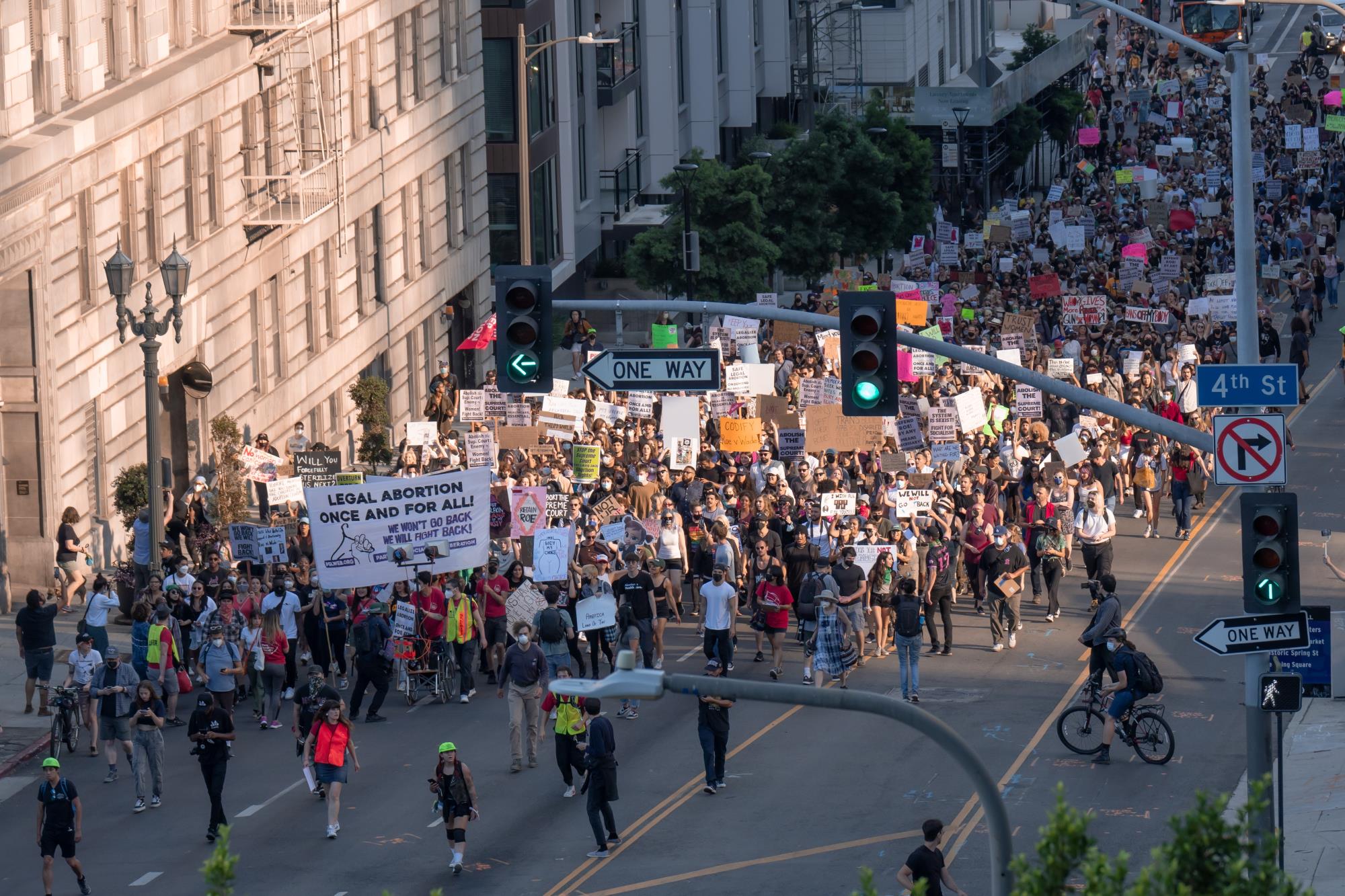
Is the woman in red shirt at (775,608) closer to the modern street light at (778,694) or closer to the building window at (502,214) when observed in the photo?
the modern street light at (778,694)

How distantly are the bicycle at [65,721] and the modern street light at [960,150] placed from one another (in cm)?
4934

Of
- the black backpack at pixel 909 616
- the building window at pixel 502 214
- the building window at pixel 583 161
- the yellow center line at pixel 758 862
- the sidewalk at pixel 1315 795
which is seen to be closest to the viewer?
the yellow center line at pixel 758 862

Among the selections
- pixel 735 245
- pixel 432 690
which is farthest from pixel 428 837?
pixel 735 245

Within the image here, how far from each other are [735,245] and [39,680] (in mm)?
28403

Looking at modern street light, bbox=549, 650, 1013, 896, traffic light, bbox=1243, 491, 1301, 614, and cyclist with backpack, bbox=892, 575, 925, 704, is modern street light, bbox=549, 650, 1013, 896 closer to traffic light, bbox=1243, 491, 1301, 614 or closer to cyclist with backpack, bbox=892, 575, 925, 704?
traffic light, bbox=1243, 491, 1301, 614

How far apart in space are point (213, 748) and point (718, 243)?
108ft

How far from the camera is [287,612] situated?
90.3ft

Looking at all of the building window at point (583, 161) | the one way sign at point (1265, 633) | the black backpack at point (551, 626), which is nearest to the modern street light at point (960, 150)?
the building window at point (583, 161)

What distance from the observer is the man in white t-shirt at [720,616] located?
27172 mm

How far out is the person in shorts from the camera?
20.5 m

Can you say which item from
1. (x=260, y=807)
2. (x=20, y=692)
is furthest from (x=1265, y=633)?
(x=20, y=692)

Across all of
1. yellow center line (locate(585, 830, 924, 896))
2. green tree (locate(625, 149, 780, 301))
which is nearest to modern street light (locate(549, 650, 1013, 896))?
yellow center line (locate(585, 830, 924, 896))

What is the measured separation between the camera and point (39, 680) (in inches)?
1094

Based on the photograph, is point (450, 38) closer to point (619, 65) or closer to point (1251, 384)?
point (619, 65)
